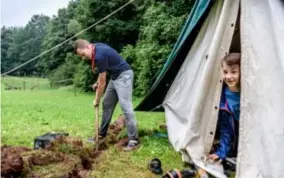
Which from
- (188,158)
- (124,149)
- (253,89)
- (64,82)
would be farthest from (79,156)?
(64,82)

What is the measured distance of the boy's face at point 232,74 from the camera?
5.00m

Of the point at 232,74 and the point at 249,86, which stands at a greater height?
the point at 232,74

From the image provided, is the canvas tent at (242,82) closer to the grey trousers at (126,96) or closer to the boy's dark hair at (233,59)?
the boy's dark hair at (233,59)

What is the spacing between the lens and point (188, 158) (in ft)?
17.8

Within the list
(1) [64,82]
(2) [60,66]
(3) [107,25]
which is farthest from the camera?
(2) [60,66]

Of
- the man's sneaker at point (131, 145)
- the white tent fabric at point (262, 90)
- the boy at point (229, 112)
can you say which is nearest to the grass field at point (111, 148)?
the man's sneaker at point (131, 145)

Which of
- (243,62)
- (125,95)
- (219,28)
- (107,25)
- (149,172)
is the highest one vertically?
(107,25)

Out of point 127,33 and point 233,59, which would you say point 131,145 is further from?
point 127,33

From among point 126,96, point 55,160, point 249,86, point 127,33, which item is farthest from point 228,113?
point 127,33

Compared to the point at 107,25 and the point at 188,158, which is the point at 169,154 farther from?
the point at 107,25

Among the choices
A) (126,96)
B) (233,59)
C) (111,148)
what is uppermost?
(233,59)

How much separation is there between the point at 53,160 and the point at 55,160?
22 mm

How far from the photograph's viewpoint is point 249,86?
15.5 feet

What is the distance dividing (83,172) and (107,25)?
20.1 m
